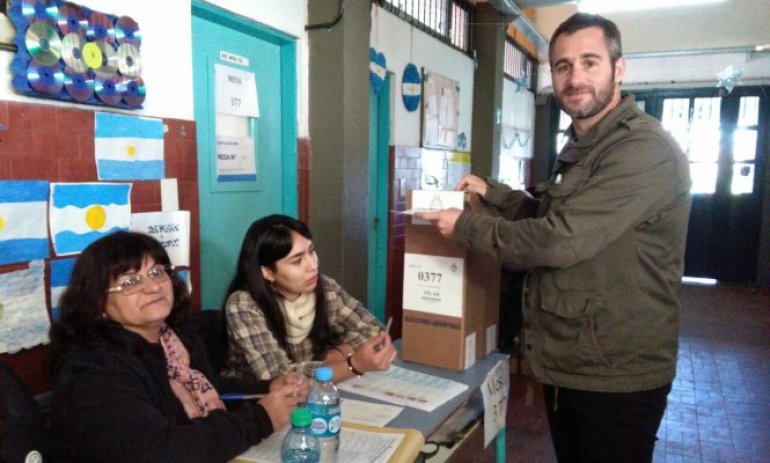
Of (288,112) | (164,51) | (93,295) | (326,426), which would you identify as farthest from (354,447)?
(288,112)

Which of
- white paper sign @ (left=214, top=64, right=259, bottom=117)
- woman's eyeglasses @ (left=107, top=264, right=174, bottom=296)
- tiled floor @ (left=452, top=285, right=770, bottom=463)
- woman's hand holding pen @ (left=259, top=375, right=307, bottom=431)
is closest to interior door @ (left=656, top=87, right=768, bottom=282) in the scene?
tiled floor @ (left=452, top=285, right=770, bottom=463)

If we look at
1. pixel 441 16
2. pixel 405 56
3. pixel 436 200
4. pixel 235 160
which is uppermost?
pixel 441 16

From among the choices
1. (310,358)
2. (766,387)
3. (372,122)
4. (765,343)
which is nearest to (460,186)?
(310,358)

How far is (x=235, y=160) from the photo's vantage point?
8.79ft

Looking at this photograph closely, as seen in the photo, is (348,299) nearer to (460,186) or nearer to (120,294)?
(460,186)

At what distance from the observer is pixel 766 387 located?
3.80 m

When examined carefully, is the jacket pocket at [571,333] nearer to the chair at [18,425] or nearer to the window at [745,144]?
the chair at [18,425]

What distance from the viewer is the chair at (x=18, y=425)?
113cm

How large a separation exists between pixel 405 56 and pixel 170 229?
260 cm

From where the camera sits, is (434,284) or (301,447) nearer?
(301,447)

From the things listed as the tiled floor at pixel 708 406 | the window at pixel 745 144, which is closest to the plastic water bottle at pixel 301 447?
the tiled floor at pixel 708 406

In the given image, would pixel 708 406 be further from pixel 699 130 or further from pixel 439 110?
pixel 699 130

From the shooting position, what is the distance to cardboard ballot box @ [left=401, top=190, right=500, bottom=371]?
1.78m

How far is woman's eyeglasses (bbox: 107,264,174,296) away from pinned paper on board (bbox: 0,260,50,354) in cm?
44
